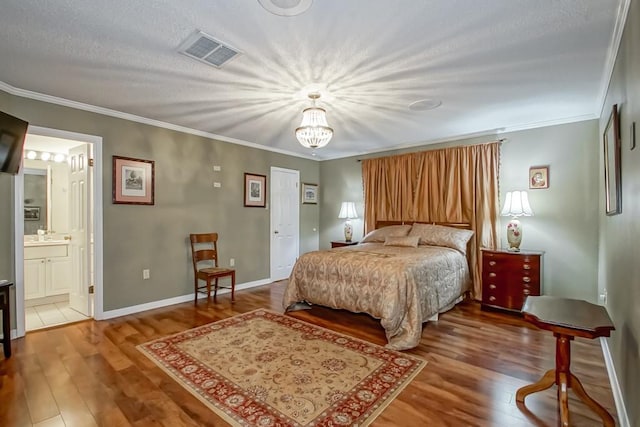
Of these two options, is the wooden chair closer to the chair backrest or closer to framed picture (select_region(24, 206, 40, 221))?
the chair backrest

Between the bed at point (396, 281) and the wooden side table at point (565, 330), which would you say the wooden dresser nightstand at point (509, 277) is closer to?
the bed at point (396, 281)

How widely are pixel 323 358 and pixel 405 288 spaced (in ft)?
3.34

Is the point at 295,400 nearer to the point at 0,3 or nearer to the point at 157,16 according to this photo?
the point at 157,16

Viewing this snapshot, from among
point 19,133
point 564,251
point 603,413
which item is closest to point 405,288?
point 603,413

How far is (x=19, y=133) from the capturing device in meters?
2.86

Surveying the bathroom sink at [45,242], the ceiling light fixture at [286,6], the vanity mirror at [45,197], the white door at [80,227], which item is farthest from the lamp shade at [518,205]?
the vanity mirror at [45,197]

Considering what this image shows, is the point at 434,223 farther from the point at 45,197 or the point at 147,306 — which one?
the point at 45,197

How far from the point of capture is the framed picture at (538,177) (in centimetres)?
402

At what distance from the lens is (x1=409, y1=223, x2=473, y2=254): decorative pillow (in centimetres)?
432

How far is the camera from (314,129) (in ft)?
10.1

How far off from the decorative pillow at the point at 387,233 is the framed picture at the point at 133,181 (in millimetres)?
3323

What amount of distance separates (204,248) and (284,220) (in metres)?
1.71

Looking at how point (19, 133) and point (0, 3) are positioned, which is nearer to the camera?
point (0, 3)

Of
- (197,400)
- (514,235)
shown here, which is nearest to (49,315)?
(197,400)
